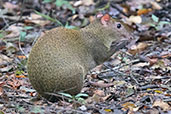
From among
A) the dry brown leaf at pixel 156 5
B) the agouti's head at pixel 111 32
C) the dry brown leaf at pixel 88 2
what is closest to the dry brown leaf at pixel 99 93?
the agouti's head at pixel 111 32

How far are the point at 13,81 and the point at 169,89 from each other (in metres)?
2.19

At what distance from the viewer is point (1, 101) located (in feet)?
14.6

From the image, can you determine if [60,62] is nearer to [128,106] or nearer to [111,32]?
[128,106]

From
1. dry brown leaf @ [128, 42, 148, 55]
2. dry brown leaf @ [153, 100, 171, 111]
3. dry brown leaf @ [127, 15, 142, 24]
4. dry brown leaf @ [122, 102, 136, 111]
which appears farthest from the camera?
dry brown leaf @ [127, 15, 142, 24]

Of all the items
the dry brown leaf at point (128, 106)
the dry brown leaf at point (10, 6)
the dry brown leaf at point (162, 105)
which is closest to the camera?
the dry brown leaf at point (162, 105)

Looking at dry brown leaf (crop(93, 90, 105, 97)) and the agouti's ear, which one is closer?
dry brown leaf (crop(93, 90, 105, 97))

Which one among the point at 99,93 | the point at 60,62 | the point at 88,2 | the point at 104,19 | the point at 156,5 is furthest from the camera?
the point at 88,2

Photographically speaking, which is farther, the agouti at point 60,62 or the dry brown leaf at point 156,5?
the dry brown leaf at point 156,5

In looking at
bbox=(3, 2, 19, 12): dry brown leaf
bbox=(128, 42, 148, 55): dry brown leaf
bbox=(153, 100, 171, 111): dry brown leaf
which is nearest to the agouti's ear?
bbox=(128, 42, 148, 55): dry brown leaf

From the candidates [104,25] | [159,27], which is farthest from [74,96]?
[159,27]

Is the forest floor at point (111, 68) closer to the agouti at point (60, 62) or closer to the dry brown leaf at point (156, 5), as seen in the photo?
the dry brown leaf at point (156, 5)

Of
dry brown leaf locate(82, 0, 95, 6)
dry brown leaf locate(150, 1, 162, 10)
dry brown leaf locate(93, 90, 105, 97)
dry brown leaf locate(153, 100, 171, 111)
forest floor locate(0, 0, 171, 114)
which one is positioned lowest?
dry brown leaf locate(153, 100, 171, 111)

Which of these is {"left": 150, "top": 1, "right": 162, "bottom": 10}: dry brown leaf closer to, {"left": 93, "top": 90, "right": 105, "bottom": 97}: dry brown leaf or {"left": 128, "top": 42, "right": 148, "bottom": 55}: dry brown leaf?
{"left": 128, "top": 42, "right": 148, "bottom": 55}: dry brown leaf

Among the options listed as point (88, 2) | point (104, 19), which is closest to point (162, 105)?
point (104, 19)
